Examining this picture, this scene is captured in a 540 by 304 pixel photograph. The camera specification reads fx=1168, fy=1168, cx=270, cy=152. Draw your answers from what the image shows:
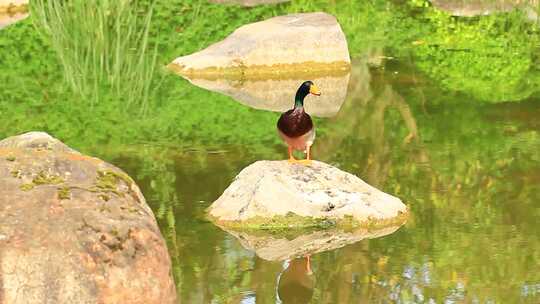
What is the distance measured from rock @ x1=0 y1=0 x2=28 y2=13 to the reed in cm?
547

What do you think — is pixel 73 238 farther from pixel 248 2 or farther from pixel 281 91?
pixel 248 2

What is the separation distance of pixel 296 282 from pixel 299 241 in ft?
2.41

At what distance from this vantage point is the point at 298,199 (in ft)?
30.0

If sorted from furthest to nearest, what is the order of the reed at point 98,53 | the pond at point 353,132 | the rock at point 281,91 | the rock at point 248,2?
the rock at point 248,2
the reed at point 98,53
the rock at point 281,91
the pond at point 353,132

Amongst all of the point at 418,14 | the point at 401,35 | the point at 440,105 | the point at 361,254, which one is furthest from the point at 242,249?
the point at 418,14

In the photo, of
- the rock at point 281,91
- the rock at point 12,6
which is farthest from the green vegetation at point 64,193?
the rock at point 12,6

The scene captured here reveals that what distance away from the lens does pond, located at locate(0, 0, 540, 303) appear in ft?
27.2

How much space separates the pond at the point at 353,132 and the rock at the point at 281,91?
6cm

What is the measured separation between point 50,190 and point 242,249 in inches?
102

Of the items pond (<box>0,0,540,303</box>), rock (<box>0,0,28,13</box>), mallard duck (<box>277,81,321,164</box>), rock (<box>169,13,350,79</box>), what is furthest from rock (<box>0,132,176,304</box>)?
rock (<box>0,0,28,13</box>)

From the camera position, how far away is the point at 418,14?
1912cm

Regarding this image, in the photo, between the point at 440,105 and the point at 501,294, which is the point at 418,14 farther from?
the point at 501,294

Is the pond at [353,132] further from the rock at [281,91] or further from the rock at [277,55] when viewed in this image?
the rock at [277,55]

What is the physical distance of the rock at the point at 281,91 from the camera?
13.6m
